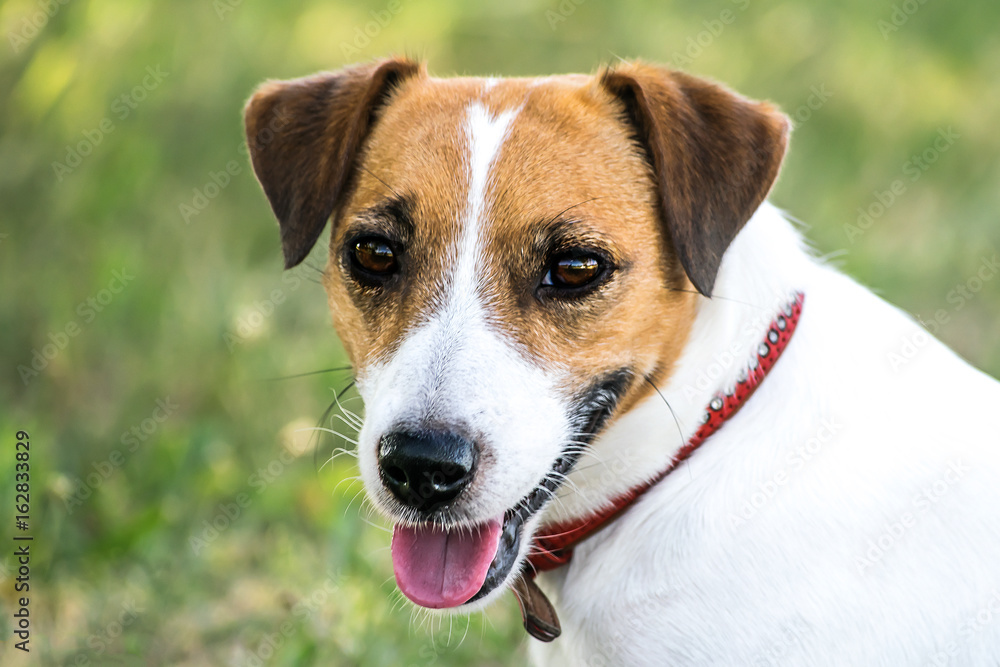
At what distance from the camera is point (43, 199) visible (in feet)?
15.3

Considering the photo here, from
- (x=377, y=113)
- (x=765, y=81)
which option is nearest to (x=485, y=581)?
(x=377, y=113)

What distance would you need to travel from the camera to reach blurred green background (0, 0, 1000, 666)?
12.3 ft

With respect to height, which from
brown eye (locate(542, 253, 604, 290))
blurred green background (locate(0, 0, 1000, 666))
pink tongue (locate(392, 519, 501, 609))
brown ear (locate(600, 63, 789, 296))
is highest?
brown ear (locate(600, 63, 789, 296))

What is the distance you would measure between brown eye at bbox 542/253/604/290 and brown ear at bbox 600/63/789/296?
0.76 feet

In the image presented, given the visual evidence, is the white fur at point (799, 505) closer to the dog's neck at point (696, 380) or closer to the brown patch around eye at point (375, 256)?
the dog's neck at point (696, 380)

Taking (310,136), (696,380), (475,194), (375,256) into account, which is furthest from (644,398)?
(310,136)

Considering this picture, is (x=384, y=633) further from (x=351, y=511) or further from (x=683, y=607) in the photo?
(x=683, y=607)

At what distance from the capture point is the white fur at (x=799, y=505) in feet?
7.34

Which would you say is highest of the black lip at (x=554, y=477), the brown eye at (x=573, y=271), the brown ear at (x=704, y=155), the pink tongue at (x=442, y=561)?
the brown ear at (x=704, y=155)

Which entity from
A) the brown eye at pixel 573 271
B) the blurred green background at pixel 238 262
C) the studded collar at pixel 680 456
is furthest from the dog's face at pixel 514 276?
the blurred green background at pixel 238 262

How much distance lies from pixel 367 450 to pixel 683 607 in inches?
34.0

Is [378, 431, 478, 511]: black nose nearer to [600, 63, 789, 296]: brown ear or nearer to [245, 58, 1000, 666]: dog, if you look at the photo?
[245, 58, 1000, 666]: dog

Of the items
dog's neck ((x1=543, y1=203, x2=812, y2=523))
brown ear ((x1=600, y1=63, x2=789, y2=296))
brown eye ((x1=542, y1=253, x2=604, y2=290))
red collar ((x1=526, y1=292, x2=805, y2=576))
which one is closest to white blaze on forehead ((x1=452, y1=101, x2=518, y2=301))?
brown eye ((x1=542, y1=253, x2=604, y2=290))

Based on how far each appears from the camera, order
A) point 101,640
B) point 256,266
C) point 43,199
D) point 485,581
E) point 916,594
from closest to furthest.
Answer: point 916,594 < point 485,581 < point 101,640 < point 43,199 < point 256,266
